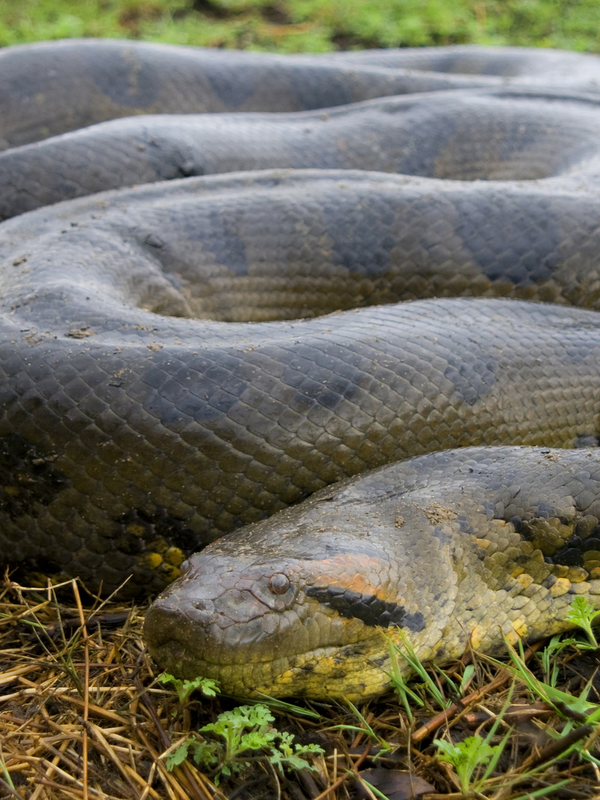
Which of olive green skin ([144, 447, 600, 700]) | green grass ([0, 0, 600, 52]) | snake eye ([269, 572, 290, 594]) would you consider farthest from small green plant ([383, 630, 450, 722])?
green grass ([0, 0, 600, 52])

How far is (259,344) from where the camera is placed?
9.83ft

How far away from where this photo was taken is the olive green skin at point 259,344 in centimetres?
282

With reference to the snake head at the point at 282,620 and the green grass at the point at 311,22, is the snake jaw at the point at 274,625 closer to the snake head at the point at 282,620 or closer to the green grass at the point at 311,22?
the snake head at the point at 282,620

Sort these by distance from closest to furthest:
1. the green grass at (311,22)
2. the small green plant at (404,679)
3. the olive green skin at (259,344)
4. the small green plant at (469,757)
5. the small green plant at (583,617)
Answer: the small green plant at (469,757) < the small green plant at (404,679) < the small green plant at (583,617) < the olive green skin at (259,344) < the green grass at (311,22)

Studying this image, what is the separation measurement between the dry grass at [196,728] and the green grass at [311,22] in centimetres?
828

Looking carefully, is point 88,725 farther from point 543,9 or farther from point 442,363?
point 543,9

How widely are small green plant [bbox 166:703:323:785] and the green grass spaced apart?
8590 mm

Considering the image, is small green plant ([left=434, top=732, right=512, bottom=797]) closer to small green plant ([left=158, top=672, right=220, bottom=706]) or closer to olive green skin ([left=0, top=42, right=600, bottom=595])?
small green plant ([left=158, top=672, right=220, bottom=706])

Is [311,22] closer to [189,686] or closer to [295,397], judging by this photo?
[295,397]

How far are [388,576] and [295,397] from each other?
2.42 ft

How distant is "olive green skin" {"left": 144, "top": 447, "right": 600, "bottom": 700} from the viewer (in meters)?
2.25

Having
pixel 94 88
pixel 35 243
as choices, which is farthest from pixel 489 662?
pixel 94 88

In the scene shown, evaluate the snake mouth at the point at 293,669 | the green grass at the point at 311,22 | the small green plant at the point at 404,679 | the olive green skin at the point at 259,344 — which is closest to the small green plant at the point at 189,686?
the snake mouth at the point at 293,669

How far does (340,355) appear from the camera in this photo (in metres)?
3.01
